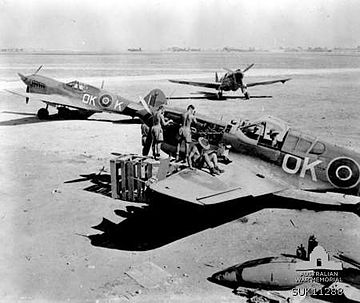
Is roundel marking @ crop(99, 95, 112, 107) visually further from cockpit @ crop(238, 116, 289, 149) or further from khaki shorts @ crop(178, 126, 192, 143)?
cockpit @ crop(238, 116, 289, 149)

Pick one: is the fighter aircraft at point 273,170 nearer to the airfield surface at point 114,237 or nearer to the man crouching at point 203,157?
the man crouching at point 203,157

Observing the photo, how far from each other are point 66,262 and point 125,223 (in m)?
1.65

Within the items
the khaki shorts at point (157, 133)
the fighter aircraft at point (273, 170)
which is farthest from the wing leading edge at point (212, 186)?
the khaki shorts at point (157, 133)

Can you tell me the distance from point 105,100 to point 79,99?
131cm

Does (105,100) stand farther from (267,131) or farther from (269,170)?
(269,170)

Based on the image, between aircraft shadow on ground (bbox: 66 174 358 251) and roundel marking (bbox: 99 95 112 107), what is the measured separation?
9340 millimetres

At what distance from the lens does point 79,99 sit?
1889 cm

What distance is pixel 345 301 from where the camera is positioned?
5258mm

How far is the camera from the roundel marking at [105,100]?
18.3m

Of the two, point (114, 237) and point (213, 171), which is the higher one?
Answer: point (213, 171)

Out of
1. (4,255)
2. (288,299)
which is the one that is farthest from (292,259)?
(4,255)

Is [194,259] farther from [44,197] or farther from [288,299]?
[44,197]

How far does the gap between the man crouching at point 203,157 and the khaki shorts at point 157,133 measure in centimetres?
112

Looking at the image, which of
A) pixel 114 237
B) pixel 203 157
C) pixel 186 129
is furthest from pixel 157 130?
pixel 114 237
